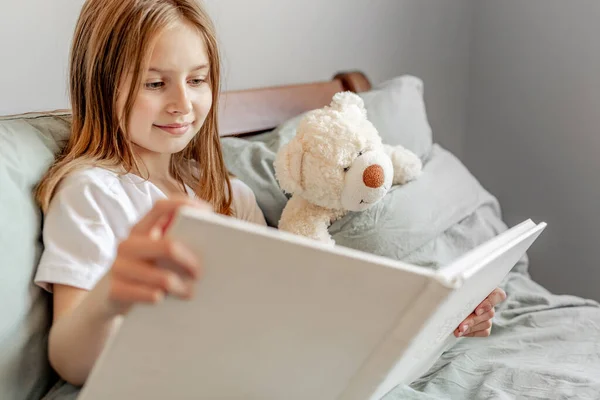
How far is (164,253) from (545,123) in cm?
163

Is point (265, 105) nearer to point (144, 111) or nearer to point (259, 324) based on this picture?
point (144, 111)

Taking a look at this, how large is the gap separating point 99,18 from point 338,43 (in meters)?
0.92

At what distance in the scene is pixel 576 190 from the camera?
188cm

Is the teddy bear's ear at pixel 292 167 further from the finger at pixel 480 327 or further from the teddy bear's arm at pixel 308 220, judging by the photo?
the finger at pixel 480 327

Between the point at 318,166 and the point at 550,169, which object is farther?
the point at 550,169

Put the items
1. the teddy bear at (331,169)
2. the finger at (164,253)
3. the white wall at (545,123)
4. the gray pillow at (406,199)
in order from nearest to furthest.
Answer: the finger at (164,253) → the teddy bear at (331,169) → the gray pillow at (406,199) → the white wall at (545,123)

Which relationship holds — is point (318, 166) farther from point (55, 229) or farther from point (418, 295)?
point (418, 295)

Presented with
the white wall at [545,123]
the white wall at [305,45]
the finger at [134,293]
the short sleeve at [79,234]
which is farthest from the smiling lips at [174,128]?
the white wall at [545,123]

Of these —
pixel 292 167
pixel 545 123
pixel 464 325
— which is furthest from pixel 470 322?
pixel 545 123

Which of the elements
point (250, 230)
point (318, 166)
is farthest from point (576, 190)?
point (250, 230)

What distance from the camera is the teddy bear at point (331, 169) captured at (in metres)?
1.04

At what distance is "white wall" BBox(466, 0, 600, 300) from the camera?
183cm

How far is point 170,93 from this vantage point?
976 mm

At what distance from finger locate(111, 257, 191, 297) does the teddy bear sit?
0.53 metres
